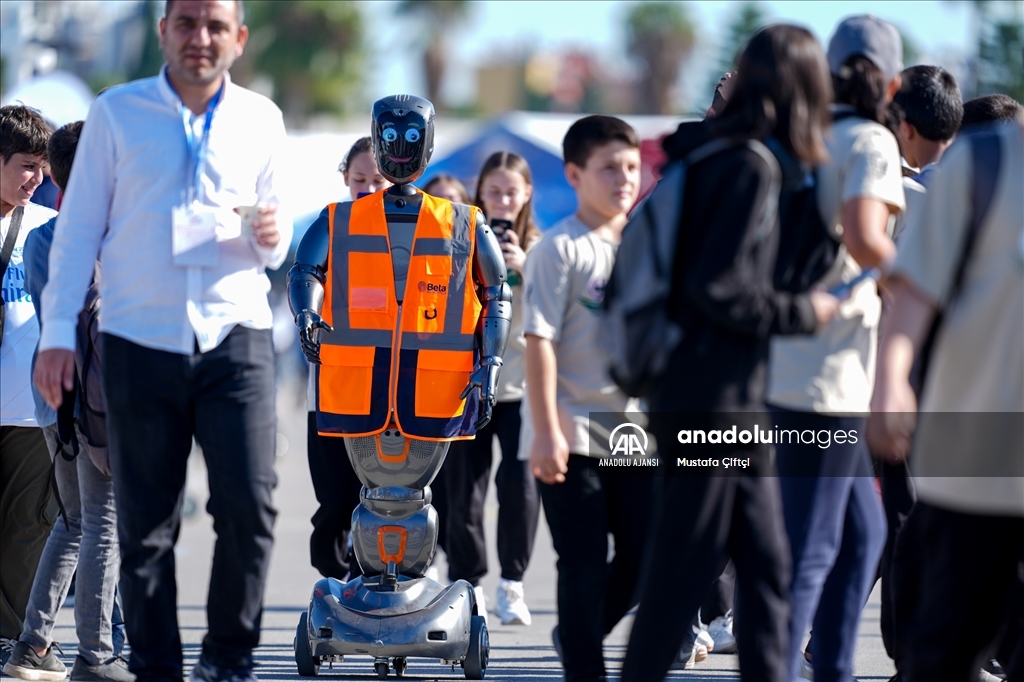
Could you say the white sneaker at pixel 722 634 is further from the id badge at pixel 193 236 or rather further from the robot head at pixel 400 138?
the id badge at pixel 193 236

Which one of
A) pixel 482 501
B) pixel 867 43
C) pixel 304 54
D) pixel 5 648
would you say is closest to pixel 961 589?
pixel 867 43

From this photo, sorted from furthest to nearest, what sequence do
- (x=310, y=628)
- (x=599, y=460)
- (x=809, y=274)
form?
(x=310, y=628)
(x=599, y=460)
(x=809, y=274)

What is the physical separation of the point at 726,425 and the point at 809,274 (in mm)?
500

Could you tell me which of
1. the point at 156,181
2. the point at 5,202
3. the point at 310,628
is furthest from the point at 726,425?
the point at 5,202

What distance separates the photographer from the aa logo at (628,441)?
180 inches

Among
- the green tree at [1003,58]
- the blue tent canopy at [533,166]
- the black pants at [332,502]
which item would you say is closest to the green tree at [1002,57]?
the green tree at [1003,58]

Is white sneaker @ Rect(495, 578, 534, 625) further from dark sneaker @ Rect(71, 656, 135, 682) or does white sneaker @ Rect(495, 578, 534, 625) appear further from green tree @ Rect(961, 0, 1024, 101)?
green tree @ Rect(961, 0, 1024, 101)

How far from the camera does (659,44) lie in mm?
71500

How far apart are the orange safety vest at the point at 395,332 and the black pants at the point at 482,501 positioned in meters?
1.34

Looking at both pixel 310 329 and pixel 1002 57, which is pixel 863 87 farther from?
pixel 1002 57

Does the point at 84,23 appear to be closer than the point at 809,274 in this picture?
No

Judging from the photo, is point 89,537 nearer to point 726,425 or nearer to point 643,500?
point 643,500

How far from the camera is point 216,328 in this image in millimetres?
4188

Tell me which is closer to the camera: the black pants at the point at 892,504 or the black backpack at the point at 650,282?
the black backpack at the point at 650,282
